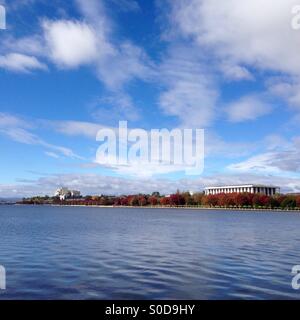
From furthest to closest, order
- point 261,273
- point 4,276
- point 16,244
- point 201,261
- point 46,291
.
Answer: point 16,244
point 201,261
point 261,273
point 4,276
point 46,291

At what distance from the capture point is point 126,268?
34219 mm

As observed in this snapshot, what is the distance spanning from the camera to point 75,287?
2634cm

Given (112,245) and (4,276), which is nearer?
(4,276)

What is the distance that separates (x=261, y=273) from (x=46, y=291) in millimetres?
17834

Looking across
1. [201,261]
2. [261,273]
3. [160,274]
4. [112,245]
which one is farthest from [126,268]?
[112,245]

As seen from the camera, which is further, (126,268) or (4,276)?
(126,268)

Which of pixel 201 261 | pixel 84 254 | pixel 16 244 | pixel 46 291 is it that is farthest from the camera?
pixel 16 244

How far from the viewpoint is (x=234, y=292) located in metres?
25.4

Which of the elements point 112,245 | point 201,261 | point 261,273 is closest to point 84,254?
point 112,245

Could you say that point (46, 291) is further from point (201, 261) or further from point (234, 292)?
point (201, 261)

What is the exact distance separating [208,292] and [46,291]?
10.7 metres
